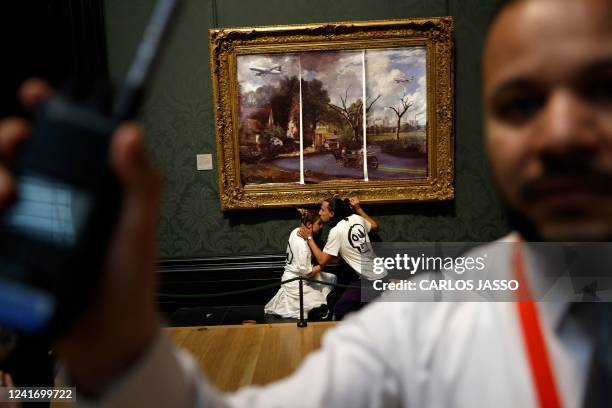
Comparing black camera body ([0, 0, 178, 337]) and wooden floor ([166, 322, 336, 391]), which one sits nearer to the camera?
black camera body ([0, 0, 178, 337])

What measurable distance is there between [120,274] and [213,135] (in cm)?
413

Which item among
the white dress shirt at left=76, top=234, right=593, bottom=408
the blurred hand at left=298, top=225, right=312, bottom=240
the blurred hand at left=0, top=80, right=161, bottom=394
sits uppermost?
the blurred hand at left=0, top=80, right=161, bottom=394

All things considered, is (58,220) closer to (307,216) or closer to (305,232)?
(305,232)

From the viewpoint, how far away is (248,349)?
2.20 m

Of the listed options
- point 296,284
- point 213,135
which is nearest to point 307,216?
point 296,284

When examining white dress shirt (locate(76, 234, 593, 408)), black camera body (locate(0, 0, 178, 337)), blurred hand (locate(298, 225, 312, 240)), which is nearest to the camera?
black camera body (locate(0, 0, 178, 337))

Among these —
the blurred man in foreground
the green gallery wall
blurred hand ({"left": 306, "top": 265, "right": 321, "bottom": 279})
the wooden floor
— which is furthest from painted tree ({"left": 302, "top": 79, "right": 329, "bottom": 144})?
the blurred man in foreground

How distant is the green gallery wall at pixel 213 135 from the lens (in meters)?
4.26

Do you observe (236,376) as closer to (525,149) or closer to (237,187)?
(525,149)

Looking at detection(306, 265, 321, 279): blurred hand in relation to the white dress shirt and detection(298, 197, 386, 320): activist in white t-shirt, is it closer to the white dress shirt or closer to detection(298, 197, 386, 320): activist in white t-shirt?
detection(298, 197, 386, 320): activist in white t-shirt

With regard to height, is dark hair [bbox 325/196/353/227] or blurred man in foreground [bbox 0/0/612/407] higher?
blurred man in foreground [bbox 0/0/612/407]

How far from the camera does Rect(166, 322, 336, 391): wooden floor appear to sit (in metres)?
1.92

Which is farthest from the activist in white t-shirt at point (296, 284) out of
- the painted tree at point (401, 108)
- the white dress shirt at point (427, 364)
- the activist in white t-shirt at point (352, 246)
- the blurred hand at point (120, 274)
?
the blurred hand at point (120, 274)

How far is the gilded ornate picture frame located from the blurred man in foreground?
3.73 meters
